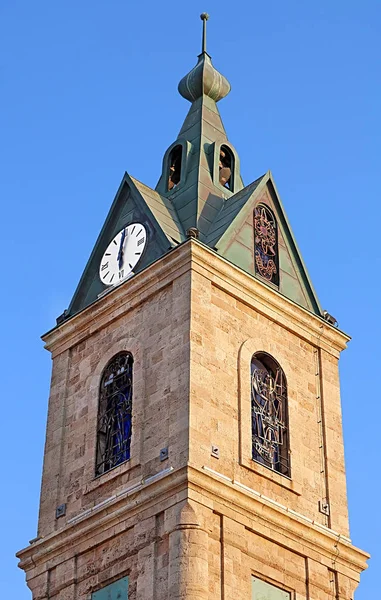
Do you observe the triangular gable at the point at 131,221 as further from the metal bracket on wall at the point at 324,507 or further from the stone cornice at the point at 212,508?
the metal bracket on wall at the point at 324,507

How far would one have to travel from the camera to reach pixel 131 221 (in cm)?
4747

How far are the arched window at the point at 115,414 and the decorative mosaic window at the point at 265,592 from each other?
4920mm

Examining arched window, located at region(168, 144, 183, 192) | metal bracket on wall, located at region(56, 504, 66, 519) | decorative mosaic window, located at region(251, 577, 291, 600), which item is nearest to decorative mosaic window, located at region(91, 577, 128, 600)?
metal bracket on wall, located at region(56, 504, 66, 519)

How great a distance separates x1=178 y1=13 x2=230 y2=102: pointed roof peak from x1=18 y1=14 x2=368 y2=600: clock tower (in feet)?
14.6

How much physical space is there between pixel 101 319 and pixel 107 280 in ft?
4.89

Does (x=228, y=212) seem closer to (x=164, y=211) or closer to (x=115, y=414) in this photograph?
(x=164, y=211)

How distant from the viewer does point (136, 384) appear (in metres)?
43.2

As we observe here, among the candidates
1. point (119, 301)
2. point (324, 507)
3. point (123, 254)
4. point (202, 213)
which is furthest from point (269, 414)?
point (202, 213)

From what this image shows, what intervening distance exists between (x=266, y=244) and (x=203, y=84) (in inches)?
323

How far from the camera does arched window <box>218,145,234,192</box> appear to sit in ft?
165

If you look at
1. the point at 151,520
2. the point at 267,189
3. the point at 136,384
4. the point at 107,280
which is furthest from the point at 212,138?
the point at 151,520

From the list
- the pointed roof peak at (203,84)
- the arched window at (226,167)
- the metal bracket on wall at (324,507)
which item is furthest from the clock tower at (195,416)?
the pointed roof peak at (203,84)

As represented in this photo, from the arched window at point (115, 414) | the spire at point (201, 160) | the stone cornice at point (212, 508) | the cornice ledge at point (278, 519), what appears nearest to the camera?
the stone cornice at point (212, 508)

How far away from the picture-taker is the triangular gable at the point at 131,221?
45781mm
